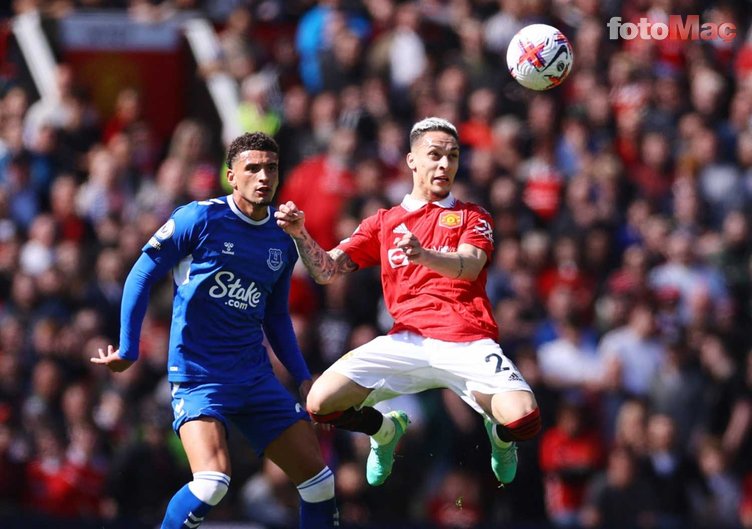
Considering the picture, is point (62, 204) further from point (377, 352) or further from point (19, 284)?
point (377, 352)

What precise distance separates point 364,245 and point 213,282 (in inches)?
46.4

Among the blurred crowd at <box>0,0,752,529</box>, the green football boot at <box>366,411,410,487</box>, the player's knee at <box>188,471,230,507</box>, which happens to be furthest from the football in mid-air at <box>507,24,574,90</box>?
the blurred crowd at <box>0,0,752,529</box>

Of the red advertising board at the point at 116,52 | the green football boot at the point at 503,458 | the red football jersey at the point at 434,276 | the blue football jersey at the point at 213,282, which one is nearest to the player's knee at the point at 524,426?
the green football boot at the point at 503,458

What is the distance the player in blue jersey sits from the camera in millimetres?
10648

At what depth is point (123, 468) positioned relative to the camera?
49.4 ft

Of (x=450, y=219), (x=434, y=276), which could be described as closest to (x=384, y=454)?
(x=434, y=276)

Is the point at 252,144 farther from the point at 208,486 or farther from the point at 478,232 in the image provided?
the point at 208,486

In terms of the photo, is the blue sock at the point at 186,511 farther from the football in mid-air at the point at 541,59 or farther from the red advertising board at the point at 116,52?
the red advertising board at the point at 116,52

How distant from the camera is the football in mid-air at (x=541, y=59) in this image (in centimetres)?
1163

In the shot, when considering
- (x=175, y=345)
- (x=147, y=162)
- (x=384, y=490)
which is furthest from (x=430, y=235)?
(x=147, y=162)

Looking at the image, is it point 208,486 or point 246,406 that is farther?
point 246,406

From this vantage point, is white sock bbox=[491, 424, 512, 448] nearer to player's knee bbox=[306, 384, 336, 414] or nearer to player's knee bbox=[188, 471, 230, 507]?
player's knee bbox=[306, 384, 336, 414]

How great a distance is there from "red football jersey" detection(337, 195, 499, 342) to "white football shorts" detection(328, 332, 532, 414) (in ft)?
0.26

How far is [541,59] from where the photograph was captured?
38.1ft
